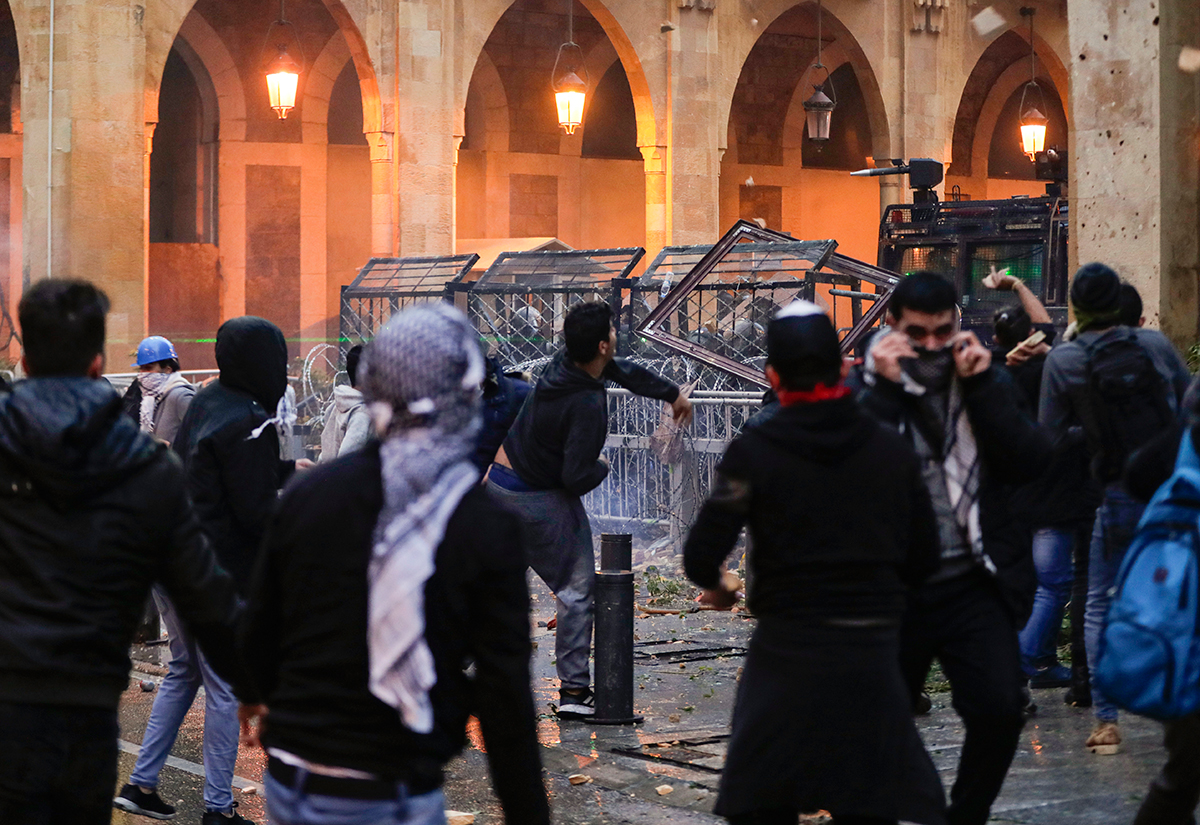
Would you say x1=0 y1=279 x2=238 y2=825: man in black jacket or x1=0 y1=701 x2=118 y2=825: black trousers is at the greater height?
x1=0 y1=279 x2=238 y2=825: man in black jacket

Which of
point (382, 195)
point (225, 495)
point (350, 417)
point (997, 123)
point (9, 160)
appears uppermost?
point (997, 123)

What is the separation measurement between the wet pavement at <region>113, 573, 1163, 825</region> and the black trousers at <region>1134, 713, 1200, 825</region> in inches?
51.9

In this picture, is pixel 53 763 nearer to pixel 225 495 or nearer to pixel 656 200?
pixel 225 495

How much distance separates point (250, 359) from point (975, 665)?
8.72ft

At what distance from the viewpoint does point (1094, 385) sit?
6066 mm

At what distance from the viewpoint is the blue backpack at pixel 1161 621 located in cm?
354

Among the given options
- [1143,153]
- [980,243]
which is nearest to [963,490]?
[1143,153]

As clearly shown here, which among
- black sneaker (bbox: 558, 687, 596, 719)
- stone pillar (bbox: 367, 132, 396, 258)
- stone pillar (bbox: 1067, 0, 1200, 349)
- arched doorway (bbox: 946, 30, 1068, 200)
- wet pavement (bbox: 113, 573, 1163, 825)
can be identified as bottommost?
wet pavement (bbox: 113, 573, 1163, 825)

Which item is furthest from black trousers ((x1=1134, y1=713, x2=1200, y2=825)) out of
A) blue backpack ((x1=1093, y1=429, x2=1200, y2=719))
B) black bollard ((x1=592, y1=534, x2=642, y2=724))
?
black bollard ((x1=592, y1=534, x2=642, y2=724))

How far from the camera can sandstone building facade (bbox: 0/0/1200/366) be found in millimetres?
17578

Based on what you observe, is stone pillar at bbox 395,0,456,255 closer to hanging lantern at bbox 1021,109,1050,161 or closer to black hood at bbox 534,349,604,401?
hanging lantern at bbox 1021,109,1050,161

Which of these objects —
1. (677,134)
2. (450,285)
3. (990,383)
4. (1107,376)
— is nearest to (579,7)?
(677,134)

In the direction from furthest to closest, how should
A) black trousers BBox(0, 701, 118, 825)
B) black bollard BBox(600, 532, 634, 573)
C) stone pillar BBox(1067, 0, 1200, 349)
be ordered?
stone pillar BBox(1067, 0, 1200, 349) → black bollard BBox(600, 532, 634, 573) → black trousers BBox(0, 701, 118, 825)

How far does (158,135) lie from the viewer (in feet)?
79.8
